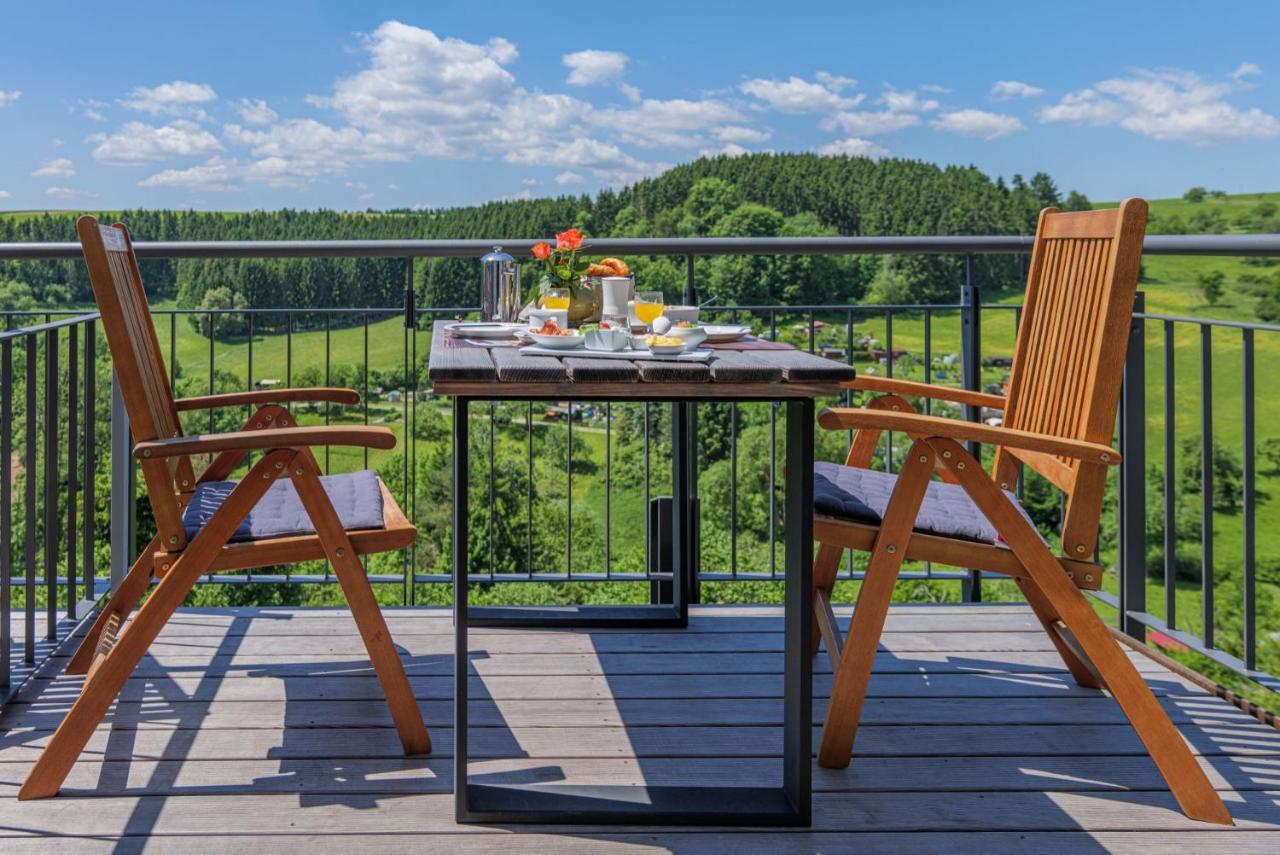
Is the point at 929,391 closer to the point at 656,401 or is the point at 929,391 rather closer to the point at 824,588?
the point at 824,588

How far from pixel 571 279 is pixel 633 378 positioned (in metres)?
1.03

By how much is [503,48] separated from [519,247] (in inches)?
1415

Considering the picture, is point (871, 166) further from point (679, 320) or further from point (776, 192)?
point (679, 320)

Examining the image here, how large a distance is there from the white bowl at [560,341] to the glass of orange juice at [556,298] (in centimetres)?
59

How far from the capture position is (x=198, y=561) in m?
1.99

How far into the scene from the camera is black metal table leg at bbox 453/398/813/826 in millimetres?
1825

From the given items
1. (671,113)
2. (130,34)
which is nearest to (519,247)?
(671,113)

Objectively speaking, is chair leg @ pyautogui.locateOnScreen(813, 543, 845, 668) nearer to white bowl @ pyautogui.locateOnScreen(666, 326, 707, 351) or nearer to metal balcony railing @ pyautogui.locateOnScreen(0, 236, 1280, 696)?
metal balcony railing @ pyautogui.locateOnScreen(0, 236, 1280, 696)

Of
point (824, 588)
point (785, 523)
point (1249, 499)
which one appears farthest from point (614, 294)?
point (1249, 499)

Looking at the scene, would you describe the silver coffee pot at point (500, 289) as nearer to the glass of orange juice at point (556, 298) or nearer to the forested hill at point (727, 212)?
the glass of orange juice at point (556, 298)

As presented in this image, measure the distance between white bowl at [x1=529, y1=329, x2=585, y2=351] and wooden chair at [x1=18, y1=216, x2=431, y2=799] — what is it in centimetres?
33

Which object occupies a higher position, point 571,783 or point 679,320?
point 679,320

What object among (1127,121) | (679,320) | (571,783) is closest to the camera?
(571,783)

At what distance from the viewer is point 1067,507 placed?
2.13 meters
